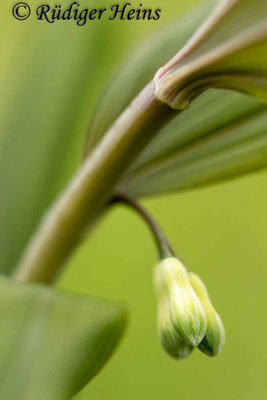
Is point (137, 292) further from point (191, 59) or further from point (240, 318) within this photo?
point (191, 59)

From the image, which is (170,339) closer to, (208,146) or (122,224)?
(208,146)

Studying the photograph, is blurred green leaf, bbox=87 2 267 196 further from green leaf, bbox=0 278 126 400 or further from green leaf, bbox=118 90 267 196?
green leaf, bbox=0 278 126 400

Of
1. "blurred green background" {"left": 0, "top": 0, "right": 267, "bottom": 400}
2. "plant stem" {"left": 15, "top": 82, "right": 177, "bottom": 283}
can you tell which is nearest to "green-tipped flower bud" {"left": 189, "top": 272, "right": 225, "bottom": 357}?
"plant stem" {"left": 15, "top": 82, "right": 177, "bottom": 283}

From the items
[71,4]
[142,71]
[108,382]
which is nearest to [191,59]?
[142,71]

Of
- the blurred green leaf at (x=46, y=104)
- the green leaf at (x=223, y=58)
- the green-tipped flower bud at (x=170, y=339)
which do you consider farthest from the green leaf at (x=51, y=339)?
the blurred green leaf at (x=46, y=104)

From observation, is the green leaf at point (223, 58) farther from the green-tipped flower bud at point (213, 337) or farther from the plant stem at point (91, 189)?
the green-tipped flower bud at point (213, 337)

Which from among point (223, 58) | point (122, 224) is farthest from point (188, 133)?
point (122, 224)
